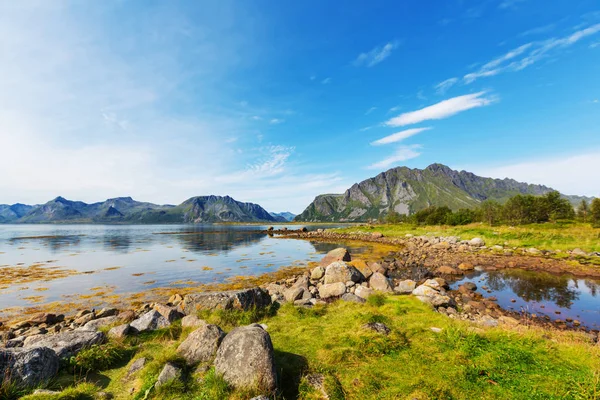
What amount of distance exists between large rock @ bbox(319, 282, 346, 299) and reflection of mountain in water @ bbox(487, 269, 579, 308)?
1587cm

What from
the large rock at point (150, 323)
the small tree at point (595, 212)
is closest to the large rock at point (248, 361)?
the large rock at point (150, 323)

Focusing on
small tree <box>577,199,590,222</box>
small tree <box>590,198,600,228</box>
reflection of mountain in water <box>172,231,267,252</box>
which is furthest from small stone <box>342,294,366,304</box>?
small tree <box>577,199,590,222</box>

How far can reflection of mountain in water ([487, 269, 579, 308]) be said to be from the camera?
70.8 feet

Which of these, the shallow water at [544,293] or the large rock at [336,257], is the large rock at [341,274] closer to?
the large rock at [336,257]

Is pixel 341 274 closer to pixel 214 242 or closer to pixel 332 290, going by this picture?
pixel 332 290

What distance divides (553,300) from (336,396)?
24.8m

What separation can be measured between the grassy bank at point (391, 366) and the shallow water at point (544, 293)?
1021 centimetres

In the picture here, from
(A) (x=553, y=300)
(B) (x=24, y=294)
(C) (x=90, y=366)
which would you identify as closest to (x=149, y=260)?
(B) (x=24, y=294)

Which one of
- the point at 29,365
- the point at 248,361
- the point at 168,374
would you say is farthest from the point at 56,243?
the point at 248,361

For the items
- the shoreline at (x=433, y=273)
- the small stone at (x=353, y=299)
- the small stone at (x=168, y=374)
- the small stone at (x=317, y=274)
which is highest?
the small stone at (x=168, y=374)

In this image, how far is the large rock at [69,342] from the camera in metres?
9.15

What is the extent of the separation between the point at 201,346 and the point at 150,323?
5347 millimetres

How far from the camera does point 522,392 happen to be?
658 cm

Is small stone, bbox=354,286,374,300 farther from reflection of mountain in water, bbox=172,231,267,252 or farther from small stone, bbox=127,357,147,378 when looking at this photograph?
reflection of mountain in water, bbox=172,231,267,252
